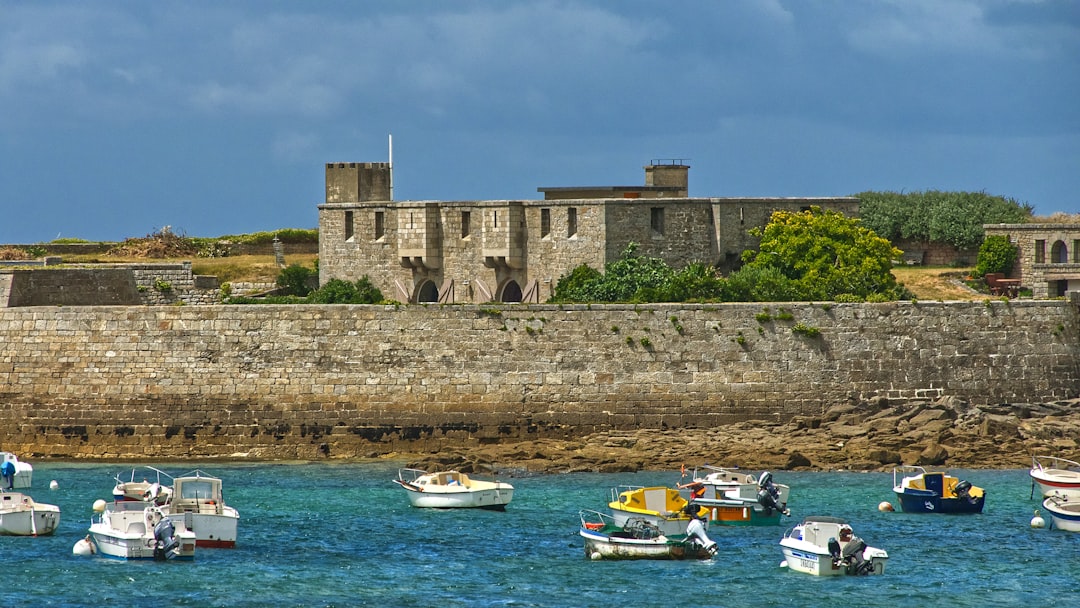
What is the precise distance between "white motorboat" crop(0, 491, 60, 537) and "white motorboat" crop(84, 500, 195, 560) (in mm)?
1974

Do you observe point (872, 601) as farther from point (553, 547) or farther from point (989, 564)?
point (553, 547)

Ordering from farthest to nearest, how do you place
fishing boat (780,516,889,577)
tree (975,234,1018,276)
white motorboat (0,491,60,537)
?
1. tree (975,234,1018,276)
2. white motorboat (0,491,60,537)
3. fishing boat (780,516,889,577)

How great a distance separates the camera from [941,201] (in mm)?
78062

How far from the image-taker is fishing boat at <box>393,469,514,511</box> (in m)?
41.9

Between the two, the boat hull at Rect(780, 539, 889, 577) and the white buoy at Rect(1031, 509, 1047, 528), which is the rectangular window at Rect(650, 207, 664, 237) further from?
the boat hull at Rect(780, 539, 889, 577)

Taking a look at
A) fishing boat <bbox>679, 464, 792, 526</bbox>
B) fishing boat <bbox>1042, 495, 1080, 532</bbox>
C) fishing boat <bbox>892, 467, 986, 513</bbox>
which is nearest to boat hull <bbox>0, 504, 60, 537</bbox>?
fishing boat <bbox>679, 464, 792, 526</bbox>

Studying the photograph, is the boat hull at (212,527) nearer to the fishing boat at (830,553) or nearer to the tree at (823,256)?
the fishing boat at (830,553)

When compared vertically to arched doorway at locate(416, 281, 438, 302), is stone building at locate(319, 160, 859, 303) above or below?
above

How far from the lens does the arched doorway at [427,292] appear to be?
60500mm

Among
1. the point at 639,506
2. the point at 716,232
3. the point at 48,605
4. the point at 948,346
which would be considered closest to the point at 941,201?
the point at 716,232

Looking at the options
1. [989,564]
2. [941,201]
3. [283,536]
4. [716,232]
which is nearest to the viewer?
[989,564]

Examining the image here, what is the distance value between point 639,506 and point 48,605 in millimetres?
10761

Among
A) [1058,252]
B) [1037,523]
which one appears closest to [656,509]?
[1037,523]

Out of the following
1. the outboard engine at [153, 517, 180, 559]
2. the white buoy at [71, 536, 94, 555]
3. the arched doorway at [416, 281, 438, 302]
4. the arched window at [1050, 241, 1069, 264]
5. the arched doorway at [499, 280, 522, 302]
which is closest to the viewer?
the outboard engine at [153, 517, 180, 559]
